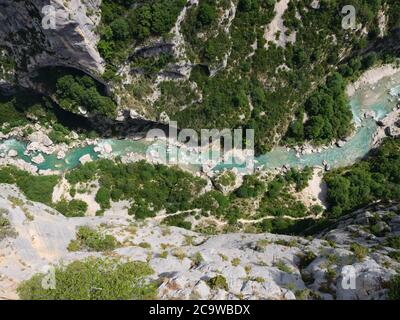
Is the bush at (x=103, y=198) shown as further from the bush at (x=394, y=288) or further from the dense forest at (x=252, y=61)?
the bush at (x=394, y=288)

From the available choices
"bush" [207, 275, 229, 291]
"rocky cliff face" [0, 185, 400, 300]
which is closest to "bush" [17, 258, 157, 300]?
"rocky cliff face" [0, 185, 400, 300]

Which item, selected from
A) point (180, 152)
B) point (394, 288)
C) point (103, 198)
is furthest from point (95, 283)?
point (180, 152)

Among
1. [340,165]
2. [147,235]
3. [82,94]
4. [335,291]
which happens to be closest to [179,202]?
[147,235]

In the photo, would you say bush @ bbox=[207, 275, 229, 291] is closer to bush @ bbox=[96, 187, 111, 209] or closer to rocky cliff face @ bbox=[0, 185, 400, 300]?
rocky cliff face @ bbox=[0, 185, 400, 300]

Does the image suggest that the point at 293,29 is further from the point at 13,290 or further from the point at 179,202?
the point at 13,290

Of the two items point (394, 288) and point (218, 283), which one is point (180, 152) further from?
point (394, 288)

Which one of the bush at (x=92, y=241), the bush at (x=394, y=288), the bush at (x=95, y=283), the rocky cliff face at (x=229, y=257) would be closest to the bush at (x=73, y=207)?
the rocky cliff face at (x=229, y=257)
